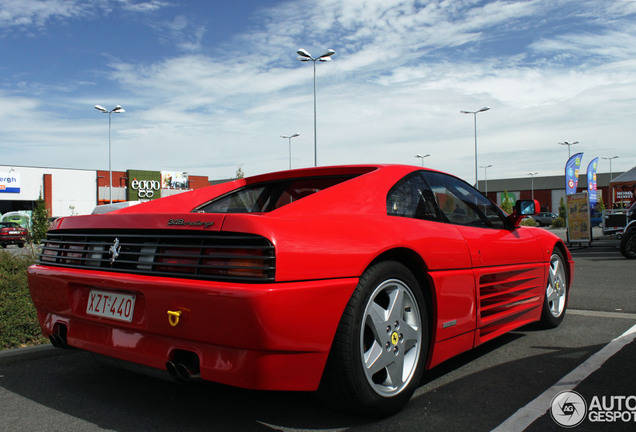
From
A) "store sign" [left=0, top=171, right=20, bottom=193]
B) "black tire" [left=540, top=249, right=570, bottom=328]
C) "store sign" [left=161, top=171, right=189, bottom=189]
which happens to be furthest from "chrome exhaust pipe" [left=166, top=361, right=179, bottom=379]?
"store sign" [left=161, top=171, right=189, bottom=189]

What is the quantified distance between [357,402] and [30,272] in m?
2.05

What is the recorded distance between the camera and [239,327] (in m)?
2.21

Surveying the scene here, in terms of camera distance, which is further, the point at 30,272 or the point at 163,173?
the point at 163,173

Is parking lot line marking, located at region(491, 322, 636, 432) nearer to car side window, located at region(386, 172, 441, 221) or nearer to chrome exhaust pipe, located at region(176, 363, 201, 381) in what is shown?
car side window, located at region(386, 172, 441, 221)

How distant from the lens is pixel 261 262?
2.28 meters

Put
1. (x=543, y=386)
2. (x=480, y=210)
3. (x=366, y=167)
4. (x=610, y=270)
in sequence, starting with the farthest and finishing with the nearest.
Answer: (x=610, y=270) → (x=480, y=210) → (x=366, y=167) → (x=543, y=386)

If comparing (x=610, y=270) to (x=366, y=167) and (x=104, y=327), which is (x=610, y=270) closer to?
(x=366, y=167)

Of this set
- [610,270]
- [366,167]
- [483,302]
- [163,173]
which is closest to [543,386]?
[483,302]

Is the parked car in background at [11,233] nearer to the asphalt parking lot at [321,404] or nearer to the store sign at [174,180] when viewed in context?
the asphalt parking lot at [321,404]

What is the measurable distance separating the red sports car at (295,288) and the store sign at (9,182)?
45626 millimetres

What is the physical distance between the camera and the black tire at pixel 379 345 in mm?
2455

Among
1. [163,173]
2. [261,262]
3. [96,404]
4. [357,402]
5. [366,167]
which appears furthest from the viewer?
[163,173]

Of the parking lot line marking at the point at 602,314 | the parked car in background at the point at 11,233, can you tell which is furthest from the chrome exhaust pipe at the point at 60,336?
the parked car in background at the point at 11,233

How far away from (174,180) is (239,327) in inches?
2208
